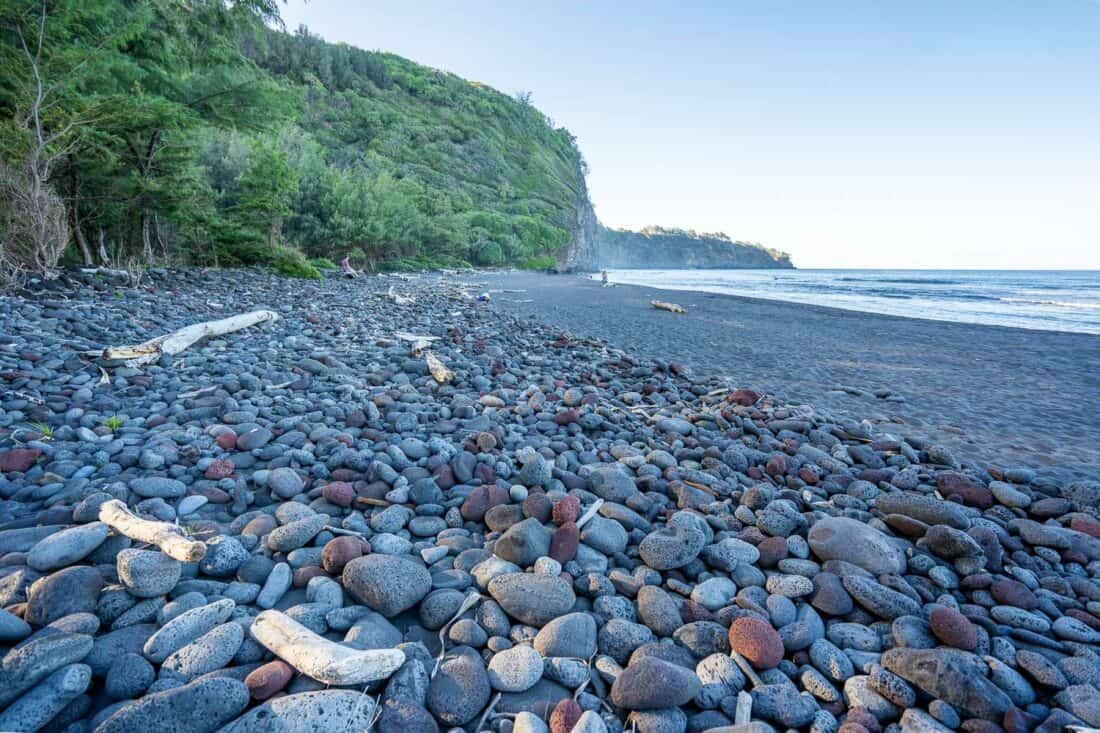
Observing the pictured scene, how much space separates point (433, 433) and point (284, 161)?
12.2 m

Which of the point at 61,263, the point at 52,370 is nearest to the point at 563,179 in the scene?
the point at 61,263

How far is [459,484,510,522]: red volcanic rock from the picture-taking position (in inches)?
84.7

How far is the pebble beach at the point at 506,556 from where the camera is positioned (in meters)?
1.23

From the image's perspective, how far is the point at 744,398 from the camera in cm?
416

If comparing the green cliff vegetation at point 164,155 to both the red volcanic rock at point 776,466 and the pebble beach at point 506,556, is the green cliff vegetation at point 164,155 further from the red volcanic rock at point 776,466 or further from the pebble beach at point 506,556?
the red volcanic rock at point 776,466

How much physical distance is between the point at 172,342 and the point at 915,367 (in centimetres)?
864

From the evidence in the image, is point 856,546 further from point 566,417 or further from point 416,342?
point 416,342

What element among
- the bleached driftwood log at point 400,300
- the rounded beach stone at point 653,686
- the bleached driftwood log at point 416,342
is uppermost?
the bleached driftwood log at point 400,300

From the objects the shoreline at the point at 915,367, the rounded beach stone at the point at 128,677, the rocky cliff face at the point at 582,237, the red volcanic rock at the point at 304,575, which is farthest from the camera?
the rocky cliff face at the point at 582,237

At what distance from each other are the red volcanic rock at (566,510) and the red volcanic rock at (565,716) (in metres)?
0.84

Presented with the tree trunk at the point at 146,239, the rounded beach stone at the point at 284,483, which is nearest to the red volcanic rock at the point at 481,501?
the rounded beach stone at the point at 284,483

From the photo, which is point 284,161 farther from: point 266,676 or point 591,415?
point 266,676

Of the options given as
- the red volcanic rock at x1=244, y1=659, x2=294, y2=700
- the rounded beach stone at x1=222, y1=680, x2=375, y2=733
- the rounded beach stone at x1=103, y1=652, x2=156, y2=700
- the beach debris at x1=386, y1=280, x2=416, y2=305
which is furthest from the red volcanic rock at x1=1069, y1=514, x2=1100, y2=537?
the beach debris at x1=386, y1=280, x2=416, y2=305

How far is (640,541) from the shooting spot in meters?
2.06
